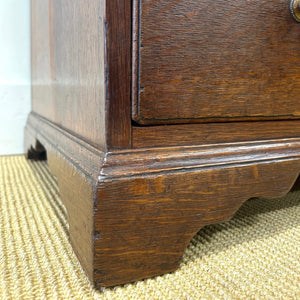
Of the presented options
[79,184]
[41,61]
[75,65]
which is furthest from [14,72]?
[79,184]

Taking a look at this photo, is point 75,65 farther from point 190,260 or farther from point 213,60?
point 190,260

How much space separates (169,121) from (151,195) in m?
0.10

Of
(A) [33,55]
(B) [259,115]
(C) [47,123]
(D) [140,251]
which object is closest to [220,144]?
(B) [259,115]

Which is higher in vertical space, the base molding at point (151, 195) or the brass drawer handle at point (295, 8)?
the brass drawer handle at point (295, 8)

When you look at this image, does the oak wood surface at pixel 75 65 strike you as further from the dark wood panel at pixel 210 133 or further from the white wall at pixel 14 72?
the white wall at pixel 14 72

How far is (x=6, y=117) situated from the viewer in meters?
1.16

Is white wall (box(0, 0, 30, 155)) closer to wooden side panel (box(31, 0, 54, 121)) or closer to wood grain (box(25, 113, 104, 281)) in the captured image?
wooden side panel (box(31, 0, 54, 121))

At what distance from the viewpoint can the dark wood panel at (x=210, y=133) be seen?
16.8 inches

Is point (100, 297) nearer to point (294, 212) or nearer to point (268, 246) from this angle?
point (268, 246)

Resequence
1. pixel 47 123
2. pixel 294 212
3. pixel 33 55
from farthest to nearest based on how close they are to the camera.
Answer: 1. pixel 33 55
2. pixel 47 123
3. pixel 294 212

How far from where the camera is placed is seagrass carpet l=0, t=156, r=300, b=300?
0.41m

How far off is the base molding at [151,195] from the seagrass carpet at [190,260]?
1.1 inches

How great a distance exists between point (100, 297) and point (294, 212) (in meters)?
0.47

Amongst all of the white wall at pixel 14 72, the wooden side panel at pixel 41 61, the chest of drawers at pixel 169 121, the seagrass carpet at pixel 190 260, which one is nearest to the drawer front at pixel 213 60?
the chest of drawers at pixel 169 121
